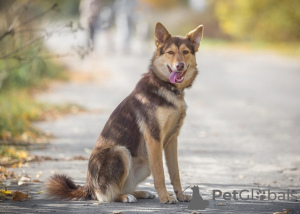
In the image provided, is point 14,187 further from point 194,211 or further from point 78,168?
point 194,211

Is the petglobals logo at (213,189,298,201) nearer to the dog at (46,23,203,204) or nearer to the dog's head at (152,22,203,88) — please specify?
the dog at (46,23,203,204)

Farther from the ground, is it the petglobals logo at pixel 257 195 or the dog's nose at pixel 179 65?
the dog's nose at pixel 179 65

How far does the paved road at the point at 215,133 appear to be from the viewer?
592cm

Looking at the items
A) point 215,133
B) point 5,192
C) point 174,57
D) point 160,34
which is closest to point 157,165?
point 174,57

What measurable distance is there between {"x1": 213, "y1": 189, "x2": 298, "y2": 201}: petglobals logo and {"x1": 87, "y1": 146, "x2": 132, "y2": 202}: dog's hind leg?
3.62ft

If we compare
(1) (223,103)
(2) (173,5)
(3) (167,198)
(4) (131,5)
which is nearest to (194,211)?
(3) (167,198)

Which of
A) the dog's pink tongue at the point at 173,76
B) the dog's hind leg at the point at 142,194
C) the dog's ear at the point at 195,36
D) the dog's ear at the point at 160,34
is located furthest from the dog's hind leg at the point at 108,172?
the dog's ear at the point at 195,36

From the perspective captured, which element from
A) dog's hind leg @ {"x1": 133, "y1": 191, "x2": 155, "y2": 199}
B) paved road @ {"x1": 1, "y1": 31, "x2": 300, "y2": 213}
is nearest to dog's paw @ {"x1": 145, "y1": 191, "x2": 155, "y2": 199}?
dog's hind leg @ {"x1": 133, "y1": 191, "x2": 155, "y2": 199}

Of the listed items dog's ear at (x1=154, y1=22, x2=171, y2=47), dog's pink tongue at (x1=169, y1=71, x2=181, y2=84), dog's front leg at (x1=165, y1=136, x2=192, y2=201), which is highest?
dog's ear at (x1=154, y1=22, x2=171, y2=47)

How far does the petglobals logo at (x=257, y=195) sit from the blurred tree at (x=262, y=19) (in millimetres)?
23327

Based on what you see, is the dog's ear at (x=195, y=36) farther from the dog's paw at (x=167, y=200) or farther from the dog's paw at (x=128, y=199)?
the dog's paw at (x=128, y=199)

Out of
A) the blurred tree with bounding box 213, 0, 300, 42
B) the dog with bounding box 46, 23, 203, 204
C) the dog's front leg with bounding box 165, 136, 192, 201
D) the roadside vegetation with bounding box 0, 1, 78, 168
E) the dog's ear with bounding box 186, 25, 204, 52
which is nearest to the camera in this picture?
the dog with bounding box 46, 23, 203, 204

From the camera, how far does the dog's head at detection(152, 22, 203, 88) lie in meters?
5.98

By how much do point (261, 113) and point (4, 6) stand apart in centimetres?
855
